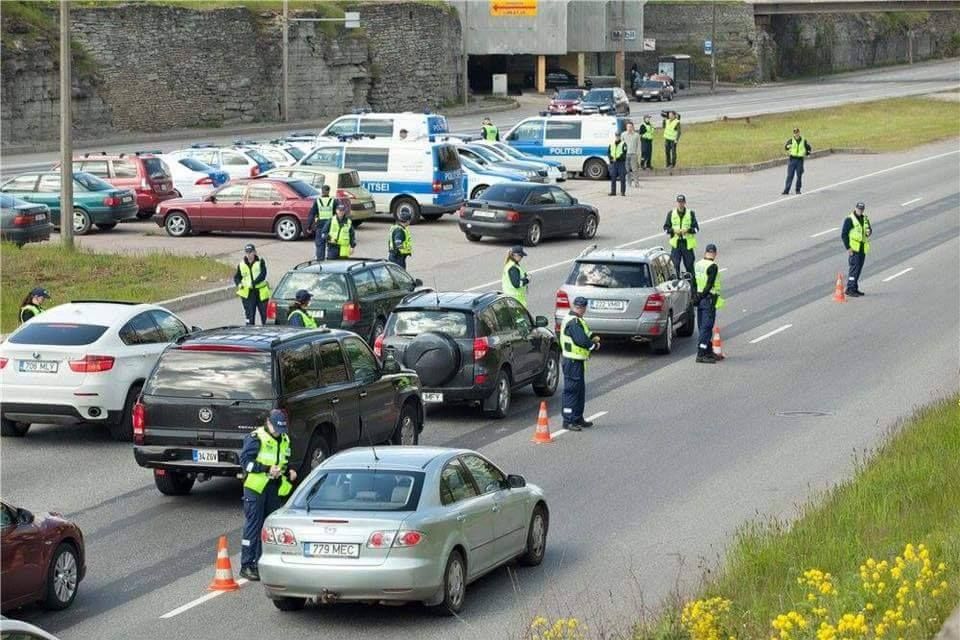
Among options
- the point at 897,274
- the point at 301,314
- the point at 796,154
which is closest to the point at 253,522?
the point at 301,314

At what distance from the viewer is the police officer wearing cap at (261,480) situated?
48.1ft

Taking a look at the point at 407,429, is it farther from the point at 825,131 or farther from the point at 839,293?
the point at 825,131

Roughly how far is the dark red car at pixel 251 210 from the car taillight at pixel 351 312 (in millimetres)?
14411

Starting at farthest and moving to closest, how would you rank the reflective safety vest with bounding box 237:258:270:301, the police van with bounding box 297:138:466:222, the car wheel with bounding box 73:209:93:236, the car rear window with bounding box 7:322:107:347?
the police van with bounding box 297:138:466:222, the car wheel with bounding box 73:209:93:236, the reflective safety vest with bounding box 237:258:270:301, the car rear window with bounding box 7:322:107:347

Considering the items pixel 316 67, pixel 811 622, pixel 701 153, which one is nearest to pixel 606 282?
pixel 811 622

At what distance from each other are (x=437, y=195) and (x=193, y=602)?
1162 inches

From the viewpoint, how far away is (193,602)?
1403cm

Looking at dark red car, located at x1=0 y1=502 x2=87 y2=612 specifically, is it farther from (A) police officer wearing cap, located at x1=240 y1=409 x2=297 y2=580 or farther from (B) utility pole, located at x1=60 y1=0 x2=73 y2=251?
(B) utility pole, located at x1=60 y1=0 x2=73 y2=251

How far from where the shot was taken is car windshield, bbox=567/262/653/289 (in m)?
26.8

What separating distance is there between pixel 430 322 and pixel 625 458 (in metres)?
3.68

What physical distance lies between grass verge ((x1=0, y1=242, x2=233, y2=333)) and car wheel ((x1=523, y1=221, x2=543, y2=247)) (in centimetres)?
774

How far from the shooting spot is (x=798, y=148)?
4791 cm

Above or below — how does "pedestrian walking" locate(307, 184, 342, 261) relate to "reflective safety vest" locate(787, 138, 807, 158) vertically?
below

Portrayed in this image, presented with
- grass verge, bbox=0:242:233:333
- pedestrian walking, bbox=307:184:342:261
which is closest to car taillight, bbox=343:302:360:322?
grass verge, bbox=0:242:233:333
